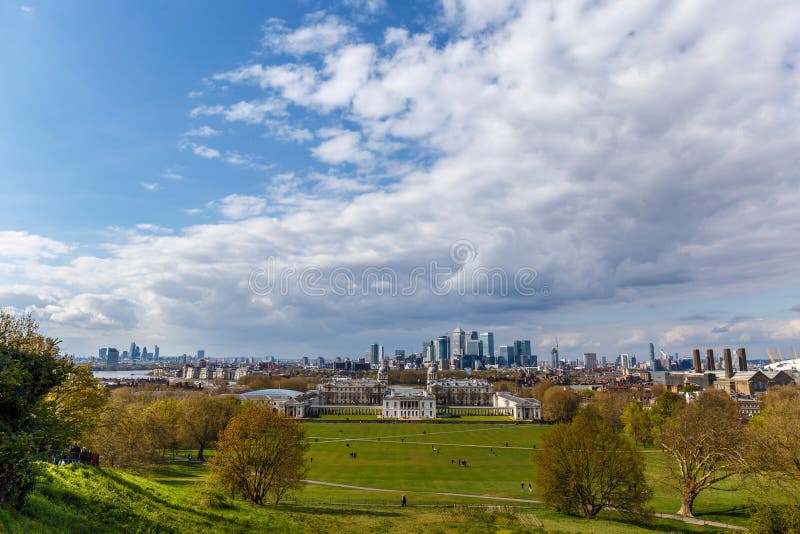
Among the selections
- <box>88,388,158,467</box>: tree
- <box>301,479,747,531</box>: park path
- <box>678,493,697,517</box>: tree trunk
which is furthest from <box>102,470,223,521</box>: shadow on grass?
<box>678,493,697,517</box>: tree trunk

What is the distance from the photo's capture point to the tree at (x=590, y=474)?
3828cm

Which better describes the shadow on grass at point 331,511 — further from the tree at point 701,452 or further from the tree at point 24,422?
the tree at point 701,452

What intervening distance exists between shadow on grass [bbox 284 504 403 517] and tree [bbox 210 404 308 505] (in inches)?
59.1

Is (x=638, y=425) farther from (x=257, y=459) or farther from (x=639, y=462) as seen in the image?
(x=257, y=459)

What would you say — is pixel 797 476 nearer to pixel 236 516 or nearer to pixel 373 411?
pixel 236 516

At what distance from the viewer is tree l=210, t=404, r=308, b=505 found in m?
36.4

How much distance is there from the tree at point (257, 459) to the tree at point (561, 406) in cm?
10110

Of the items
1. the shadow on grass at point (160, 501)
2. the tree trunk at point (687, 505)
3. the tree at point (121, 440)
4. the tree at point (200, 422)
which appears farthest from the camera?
the tree at point (200, 422)

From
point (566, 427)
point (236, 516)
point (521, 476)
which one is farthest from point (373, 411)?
point (236, 516)

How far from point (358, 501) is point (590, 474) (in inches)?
784

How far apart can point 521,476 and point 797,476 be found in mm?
27339

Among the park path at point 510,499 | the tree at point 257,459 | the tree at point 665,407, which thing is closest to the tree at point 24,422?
the tree at point 257,459

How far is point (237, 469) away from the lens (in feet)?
120

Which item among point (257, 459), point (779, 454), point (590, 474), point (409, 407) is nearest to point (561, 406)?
point (409, 407)
